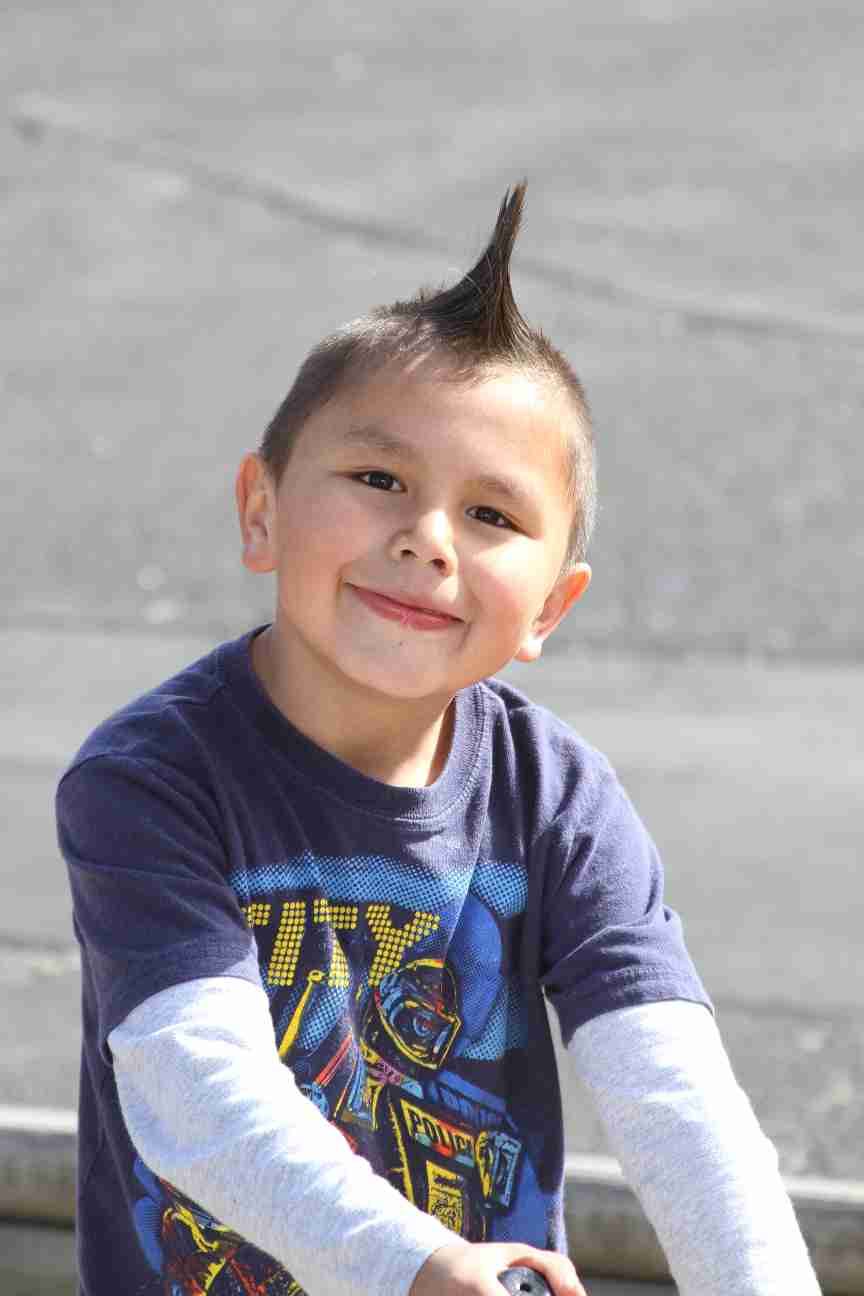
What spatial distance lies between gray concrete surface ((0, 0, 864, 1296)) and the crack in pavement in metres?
0.02

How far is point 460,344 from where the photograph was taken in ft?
6.14

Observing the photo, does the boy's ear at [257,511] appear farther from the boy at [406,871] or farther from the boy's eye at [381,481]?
the boy's eye at [381,481]

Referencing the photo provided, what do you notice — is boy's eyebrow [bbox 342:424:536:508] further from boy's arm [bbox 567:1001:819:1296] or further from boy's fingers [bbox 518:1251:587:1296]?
boy's fingers [bbox 518:1251:587:1296]

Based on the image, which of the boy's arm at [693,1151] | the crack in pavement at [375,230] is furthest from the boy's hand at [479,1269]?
the crack in pavement at [375,230]

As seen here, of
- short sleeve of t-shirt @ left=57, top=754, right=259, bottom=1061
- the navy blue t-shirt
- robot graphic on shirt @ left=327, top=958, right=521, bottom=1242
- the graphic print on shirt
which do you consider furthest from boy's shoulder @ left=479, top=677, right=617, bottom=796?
short sleeve of t-shirt @ left=57, top=754, right=259, bottom=1061

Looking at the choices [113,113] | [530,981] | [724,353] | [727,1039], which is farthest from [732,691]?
[113,113]

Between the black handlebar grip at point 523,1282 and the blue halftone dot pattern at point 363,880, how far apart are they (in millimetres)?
446

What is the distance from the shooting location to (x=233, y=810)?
1832mm

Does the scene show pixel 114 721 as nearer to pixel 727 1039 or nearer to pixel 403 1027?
pixel 403 1027

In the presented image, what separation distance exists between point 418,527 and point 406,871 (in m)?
0.31

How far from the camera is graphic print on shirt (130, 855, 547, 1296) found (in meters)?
1.83

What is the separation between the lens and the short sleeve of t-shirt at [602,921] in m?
1.89

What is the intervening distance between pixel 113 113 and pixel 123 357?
8.46ft

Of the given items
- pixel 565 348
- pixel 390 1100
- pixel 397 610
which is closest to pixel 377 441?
pixel 397 610
